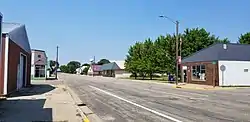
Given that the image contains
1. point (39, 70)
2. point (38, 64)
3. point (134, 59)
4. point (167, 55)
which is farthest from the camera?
point (134, 59)

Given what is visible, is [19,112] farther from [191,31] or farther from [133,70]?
[133,70]

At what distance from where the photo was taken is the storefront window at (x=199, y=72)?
41.2 metres

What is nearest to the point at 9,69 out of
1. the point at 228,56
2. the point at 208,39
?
the point at 228,56

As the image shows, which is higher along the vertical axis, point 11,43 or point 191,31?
point 191,31

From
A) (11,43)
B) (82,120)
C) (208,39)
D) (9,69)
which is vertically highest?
(208,39)

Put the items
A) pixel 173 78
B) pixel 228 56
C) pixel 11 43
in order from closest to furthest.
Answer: pixel 11 43 → pixel 228 56 → pixel 173 78

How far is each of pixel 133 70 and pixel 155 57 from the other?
57.9 ft

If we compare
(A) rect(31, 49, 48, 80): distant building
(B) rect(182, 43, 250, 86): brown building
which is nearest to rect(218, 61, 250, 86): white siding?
(B) rect(182, 43, 250, 86): brown building

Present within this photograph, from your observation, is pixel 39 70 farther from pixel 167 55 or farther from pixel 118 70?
pixel 118 70

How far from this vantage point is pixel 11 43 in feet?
76.2

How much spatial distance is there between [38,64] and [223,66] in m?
43.8

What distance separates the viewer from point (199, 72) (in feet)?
139

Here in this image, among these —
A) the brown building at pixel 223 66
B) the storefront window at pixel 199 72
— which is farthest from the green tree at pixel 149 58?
the brown building at pixel 223 66

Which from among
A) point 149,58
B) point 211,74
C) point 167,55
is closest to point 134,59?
point 149,58
